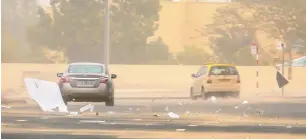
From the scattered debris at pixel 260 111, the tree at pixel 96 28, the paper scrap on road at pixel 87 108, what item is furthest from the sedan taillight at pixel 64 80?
the scattered debris at pixel 260 111

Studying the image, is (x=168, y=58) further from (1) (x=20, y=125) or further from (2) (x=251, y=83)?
(1) (x=20, y=125)

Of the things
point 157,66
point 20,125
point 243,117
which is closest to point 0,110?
point 20,125

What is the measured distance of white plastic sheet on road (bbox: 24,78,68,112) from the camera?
24.6 feet

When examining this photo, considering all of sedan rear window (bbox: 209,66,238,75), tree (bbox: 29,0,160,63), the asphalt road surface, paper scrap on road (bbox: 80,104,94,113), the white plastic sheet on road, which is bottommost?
the asphalt road surface

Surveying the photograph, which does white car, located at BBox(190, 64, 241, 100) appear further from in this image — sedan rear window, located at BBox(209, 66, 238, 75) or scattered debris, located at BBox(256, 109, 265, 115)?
scattered debris, located at BBox(256, 109, 265, 115)

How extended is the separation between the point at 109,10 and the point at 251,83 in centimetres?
150

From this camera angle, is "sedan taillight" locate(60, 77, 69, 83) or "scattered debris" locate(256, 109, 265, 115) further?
"scattered debris" locate(256, 109, 265, 115)

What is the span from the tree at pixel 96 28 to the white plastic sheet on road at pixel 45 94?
0.32 m

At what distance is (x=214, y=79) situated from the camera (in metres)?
A: 7.66

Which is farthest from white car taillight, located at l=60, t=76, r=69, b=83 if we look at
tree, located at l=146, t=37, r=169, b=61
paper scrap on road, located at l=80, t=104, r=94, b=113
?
tree, located at l=146, t=37, r=169, b=61

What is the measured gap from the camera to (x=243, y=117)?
7594mm

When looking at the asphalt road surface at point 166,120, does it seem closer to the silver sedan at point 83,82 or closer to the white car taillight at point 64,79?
the silver sedan at point 83,82

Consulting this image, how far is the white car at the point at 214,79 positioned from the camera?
24.9ft

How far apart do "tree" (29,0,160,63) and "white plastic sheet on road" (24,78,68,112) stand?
1.05 ft
